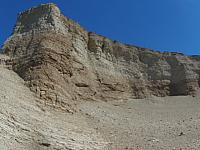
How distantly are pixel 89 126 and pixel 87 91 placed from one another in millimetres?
6784

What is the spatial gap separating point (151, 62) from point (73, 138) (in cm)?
2068

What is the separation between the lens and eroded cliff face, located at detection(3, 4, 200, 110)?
93.2 feet

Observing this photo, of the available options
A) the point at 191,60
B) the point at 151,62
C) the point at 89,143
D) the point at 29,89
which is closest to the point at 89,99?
Answer: the point at 29,89

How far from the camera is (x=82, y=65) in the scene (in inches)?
1330

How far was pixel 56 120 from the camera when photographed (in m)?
24.0

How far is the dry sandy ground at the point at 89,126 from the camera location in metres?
20.6

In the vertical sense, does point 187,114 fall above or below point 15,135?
above

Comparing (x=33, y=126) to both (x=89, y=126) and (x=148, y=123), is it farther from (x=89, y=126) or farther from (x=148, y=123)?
(x=148, y=123)

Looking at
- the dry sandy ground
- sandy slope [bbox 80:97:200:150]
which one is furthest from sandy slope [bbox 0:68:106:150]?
sandy slope [bbox 80:97:200:150]

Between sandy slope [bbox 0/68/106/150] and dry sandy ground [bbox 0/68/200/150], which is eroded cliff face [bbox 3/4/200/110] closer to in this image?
dry sandy ground [bbox 0/68/200/150]

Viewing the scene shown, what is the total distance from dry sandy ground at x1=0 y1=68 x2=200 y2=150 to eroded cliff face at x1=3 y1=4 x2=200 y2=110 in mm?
1152

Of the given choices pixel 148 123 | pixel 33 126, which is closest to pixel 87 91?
pixel 148 123

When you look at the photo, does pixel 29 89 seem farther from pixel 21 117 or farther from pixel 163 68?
pixel 163 68

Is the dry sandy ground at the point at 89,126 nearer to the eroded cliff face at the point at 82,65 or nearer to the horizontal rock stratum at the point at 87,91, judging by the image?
the horizontal rock stratum at the point at 87,91
